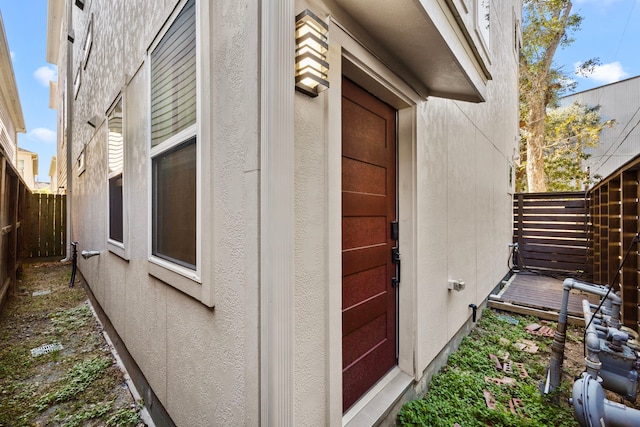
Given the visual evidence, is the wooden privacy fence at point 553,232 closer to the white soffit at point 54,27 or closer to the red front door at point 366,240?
the red front door at point 366,240

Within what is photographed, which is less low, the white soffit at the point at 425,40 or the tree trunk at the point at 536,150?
the tree trunk at the point at 536,150

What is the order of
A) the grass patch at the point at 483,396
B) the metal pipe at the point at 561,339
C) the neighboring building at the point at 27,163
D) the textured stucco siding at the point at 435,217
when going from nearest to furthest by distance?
1. the textured stucco siding at the point at 435,217
2. the grass patch at the point at 483,396
3. the metal pipe at the point at 561,339
4. the neighboring building at the point at 27,163

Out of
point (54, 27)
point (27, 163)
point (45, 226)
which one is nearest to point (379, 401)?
point (45, 226)

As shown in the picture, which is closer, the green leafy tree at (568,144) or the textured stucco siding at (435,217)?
the textured stucco siding at (435,217)

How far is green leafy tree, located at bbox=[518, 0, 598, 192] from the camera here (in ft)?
36.2

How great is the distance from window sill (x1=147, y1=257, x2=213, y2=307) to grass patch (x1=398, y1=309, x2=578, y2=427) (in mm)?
1860

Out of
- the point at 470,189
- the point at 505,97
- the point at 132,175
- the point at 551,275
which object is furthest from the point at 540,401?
the point at 505,97

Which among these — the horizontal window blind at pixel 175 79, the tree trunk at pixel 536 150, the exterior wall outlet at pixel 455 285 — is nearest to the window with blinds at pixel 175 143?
the horizontal window blind at pixel 175 79

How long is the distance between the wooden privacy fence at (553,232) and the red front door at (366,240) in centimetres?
726

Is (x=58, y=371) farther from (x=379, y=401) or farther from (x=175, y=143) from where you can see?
(x=379, y=401)

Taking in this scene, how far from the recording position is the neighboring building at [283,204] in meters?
1.25

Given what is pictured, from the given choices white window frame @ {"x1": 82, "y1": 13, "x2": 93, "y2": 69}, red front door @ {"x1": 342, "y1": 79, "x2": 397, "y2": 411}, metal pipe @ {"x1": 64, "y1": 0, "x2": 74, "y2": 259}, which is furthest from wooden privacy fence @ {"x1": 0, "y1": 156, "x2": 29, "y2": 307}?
red front door @ {"x1": 342, "y1": 79, "x2": 397, "y2": 411}

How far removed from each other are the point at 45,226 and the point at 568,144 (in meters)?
21.3

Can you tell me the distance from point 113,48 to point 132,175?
2051 mm
